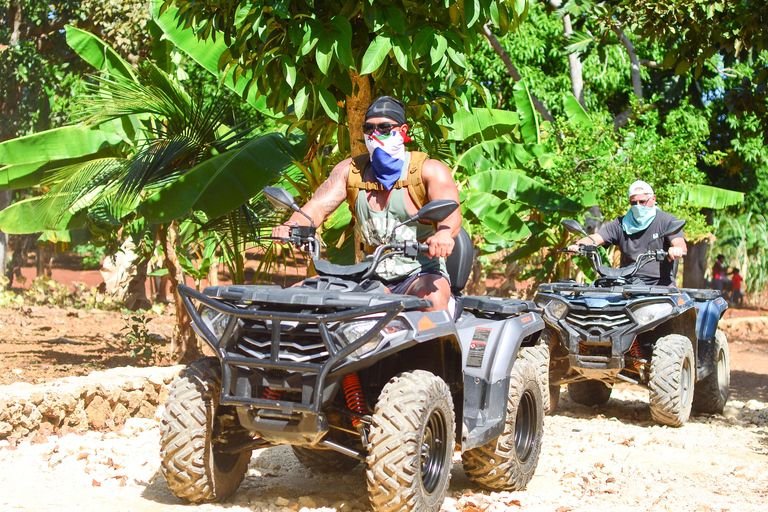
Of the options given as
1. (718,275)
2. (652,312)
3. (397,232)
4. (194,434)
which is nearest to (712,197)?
(652,312)

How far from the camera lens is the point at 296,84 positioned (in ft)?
21.5

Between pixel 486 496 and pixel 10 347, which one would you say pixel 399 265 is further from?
pixel 10 347

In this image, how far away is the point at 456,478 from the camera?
17.2 ft

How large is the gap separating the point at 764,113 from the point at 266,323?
23.1ft

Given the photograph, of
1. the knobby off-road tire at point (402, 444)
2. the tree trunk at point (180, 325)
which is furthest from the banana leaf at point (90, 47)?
the knobby off-road tire at point (402, 444)

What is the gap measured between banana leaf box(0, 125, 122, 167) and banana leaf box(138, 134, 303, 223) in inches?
73.5

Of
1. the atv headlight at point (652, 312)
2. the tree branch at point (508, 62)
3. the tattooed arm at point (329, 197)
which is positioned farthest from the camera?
the tree branch at point (508, 62)

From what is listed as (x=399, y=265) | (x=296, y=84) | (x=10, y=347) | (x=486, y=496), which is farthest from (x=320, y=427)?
(x=10, y=347)

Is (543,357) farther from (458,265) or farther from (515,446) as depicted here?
(458,265)

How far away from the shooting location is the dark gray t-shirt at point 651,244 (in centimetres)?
780

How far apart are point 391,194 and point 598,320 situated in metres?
3.30

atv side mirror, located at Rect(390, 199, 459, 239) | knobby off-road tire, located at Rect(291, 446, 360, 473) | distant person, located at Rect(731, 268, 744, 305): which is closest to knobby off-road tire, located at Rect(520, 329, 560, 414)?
knobby off-road tire, located at Rect(291, 446, 360, 473)

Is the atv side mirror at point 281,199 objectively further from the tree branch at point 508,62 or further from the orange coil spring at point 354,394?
the tree branch at point 508,62

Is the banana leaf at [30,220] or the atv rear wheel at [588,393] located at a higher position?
the banana leaf at [30,220]
